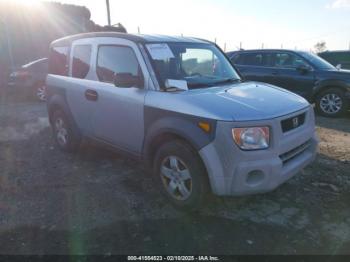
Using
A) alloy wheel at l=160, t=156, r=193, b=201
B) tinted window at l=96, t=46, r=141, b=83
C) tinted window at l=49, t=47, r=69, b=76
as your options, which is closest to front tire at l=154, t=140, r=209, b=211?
alloy wheel at l=160, t=156, r=193, b=201

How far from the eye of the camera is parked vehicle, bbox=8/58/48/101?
36.0 ft

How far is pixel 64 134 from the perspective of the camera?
5.39m

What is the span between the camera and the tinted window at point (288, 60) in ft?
28.4

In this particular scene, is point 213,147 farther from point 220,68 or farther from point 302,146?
point 220,68

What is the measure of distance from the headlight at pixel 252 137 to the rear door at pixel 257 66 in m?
6.36

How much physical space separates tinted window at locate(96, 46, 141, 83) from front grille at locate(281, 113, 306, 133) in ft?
5.56

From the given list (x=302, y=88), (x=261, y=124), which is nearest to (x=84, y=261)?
(x=261, y=124)

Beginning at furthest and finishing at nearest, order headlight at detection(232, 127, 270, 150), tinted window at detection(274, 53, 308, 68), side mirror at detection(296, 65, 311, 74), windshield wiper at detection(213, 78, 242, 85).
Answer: tinted window at detection(274, 53, 308, 68) → side mirror at detection(296, 65, 311, 74) → windshield wiper at detection(213, 78, 242, 85) → headlight at detection(232, 127, 270, 150)

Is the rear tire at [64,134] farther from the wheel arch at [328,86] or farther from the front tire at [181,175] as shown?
the wheel arch at [328,86]

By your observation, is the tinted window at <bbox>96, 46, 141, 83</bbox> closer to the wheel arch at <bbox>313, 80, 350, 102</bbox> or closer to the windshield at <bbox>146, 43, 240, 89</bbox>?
the windshield at <bbox>146, 43, 240, 89</bbox>

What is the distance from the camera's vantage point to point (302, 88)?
28.3ft

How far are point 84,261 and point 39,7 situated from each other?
1902 centimetres

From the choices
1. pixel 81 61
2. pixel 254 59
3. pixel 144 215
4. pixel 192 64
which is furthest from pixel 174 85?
pixel 254 59

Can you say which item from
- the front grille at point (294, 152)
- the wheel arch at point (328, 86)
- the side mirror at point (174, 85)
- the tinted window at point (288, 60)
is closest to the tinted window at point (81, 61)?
the side mirror at point (174, 85)
